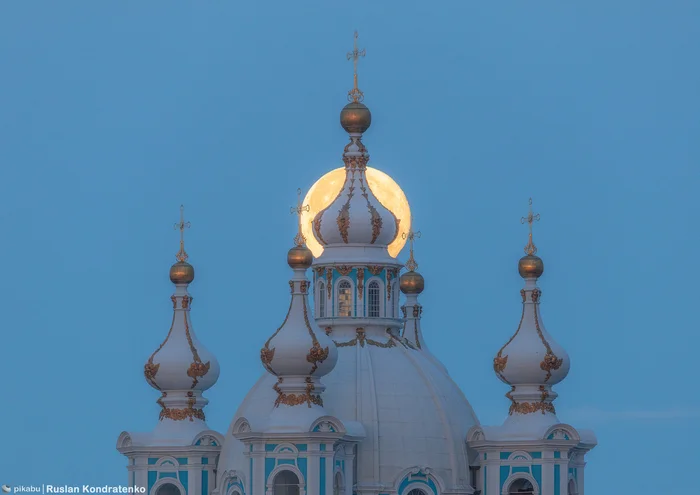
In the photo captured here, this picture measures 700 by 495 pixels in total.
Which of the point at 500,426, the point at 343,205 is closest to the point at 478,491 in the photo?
the point at 500,426

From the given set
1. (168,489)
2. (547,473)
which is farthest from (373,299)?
(168,489)

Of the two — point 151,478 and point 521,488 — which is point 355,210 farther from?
point 151,478

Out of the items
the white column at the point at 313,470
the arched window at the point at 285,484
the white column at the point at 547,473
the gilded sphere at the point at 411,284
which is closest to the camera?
the white column at the point at 313,470

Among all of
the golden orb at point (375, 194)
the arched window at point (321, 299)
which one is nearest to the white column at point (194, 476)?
the arched window at point (321, 299)

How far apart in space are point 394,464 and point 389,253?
7.74 m

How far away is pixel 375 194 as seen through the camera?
4599 inches

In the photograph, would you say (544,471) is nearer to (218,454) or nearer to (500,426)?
(500,426)

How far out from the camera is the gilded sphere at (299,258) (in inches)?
4395

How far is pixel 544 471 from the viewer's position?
11225cm

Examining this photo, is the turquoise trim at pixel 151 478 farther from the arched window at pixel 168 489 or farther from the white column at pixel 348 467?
the white column at pixel 348 467

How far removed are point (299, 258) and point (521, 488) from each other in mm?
9550

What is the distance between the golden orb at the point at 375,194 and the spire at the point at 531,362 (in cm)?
537

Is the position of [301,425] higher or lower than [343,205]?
lower

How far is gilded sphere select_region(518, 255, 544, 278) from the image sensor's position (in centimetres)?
11381
